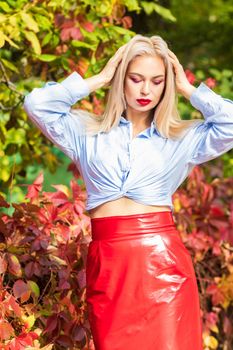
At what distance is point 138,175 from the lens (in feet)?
12.5

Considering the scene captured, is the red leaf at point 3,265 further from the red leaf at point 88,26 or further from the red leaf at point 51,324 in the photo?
the red leaf at point 88,26

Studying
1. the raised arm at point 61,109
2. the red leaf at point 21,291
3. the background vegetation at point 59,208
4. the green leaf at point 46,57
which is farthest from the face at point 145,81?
the green leaf at point 46,57

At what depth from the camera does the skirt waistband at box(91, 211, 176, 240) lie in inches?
148

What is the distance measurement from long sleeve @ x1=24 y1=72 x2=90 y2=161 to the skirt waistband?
315 mm

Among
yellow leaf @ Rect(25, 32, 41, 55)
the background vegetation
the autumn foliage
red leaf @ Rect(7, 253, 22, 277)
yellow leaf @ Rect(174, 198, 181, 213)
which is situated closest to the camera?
the autumn foliage

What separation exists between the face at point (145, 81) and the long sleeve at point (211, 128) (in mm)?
156

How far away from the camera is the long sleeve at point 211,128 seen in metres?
3.82

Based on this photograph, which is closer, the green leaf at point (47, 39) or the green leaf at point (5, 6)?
the green leaf at point (5, 6)

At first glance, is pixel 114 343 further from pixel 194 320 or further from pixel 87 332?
pixel 87 332

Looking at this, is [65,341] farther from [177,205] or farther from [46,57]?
[46,57]

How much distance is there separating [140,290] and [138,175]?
17.0 inches

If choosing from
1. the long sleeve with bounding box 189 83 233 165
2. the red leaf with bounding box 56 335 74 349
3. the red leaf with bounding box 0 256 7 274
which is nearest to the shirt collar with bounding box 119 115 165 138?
the long sleeve with bounding box 189 83 233 165

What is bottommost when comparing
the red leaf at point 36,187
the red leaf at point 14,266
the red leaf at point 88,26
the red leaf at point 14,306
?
the red leaf at point 14,306

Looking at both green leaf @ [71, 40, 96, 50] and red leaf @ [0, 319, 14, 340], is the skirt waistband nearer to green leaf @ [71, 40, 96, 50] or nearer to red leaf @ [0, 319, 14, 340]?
red leaf @ [0, 319, 14, 340]
